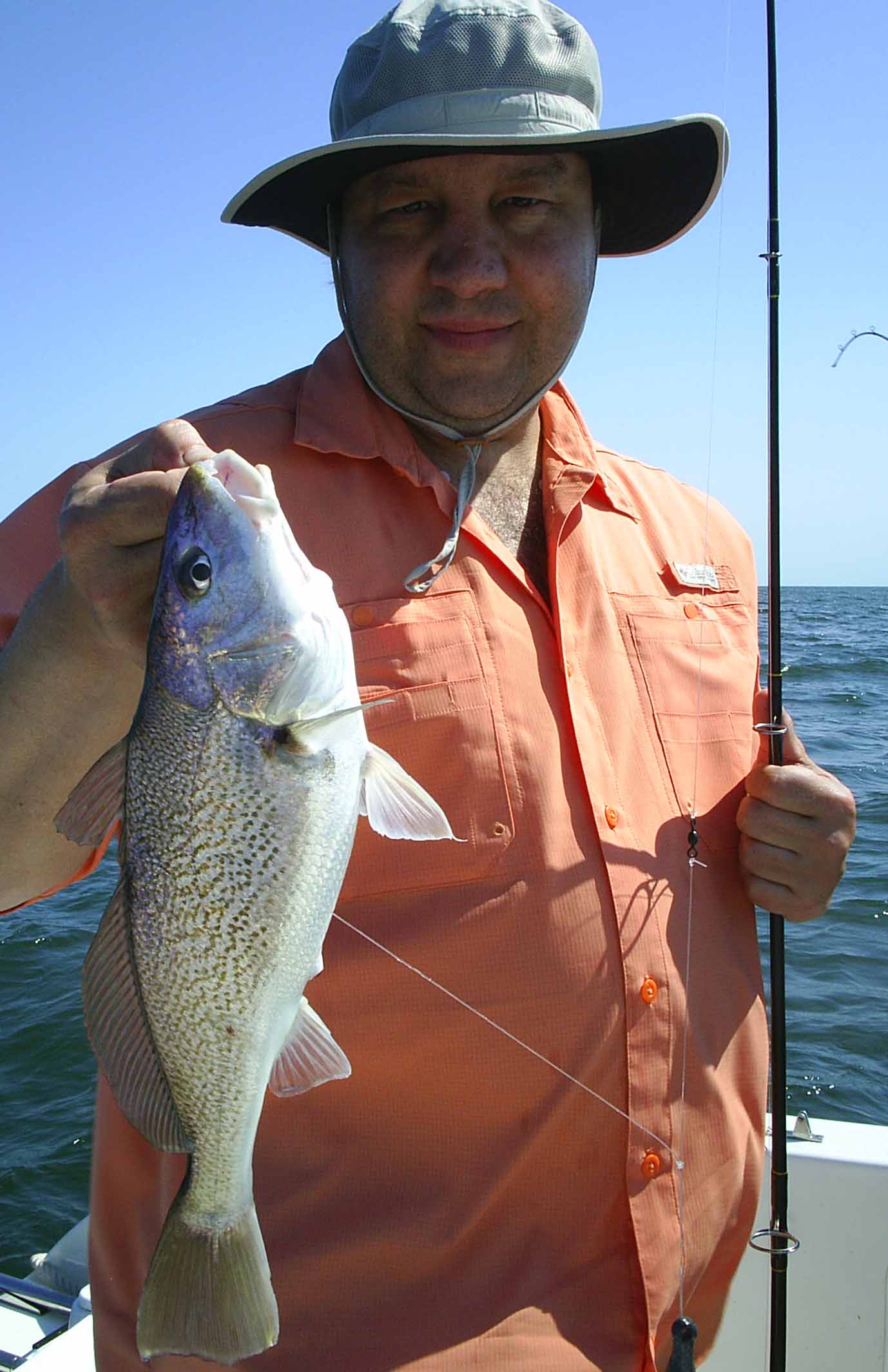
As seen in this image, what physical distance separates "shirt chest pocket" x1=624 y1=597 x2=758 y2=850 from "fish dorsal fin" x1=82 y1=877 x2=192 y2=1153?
1.20 meters

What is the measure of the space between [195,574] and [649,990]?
1.17m

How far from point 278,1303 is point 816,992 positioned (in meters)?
7.07

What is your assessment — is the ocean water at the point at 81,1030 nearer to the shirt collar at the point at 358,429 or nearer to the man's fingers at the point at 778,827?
the man's fingers at the point at 778,827

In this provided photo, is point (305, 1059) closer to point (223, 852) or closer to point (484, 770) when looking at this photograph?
point (223, 852)

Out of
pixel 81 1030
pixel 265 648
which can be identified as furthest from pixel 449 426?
pixel 81 1030

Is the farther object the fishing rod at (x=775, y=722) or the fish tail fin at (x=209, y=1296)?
the fishing rod at (x=775, y=722)

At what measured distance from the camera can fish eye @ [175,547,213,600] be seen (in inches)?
66.2

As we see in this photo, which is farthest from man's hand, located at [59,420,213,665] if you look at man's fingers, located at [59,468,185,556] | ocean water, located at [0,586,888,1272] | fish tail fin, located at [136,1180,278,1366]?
ocean water, located at [0,586,888,1272]

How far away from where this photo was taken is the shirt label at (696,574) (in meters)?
2.70

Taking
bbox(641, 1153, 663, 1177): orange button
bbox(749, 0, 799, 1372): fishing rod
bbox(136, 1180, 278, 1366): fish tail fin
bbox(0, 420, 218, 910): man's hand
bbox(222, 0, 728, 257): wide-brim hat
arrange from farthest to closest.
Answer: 1. bbox(749, 0, 799, 1372): fishing rod
2. bbox(222, 0, 728, 257): wide-brim hat
3. bbox(641, 1153, 663, 1177): orange button
4. bbox(0, 420, 218, 910): man's hand
5. bbox(136, 1180, 278, 1366): fish tail fin

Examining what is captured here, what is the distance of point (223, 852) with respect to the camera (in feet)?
5.51

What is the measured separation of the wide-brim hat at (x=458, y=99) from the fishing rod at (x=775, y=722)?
Answer: 0.51m

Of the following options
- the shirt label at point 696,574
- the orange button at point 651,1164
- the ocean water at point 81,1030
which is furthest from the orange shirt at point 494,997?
the ocean water at point 81,1030

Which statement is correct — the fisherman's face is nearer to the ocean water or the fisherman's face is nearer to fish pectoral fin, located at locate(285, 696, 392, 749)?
fish pectoral fin, located at locate(285, 696, 392, 749)
